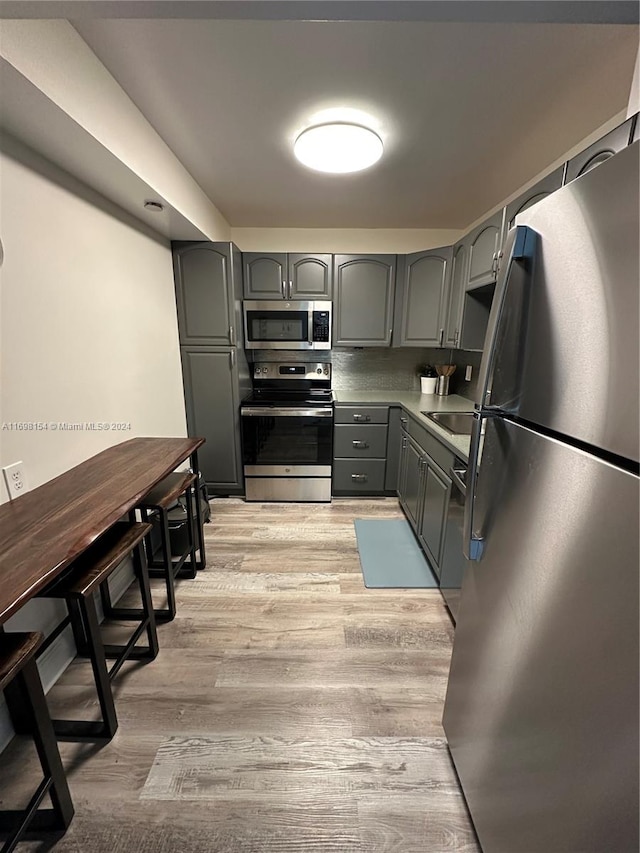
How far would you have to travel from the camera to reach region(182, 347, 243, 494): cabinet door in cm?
278

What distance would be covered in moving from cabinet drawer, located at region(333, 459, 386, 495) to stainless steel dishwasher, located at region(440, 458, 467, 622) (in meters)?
1.25

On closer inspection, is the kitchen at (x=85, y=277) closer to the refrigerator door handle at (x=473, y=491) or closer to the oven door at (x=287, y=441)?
the oven door at (x=287, y=441)

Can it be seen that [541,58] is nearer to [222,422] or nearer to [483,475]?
[483,475]

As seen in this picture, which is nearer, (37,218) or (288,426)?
(37,218)

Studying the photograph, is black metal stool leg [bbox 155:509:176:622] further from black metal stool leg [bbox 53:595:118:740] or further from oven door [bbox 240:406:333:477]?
oven door [bbox 240:406:333:477]

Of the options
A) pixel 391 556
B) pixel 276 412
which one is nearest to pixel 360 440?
pixel 276 412

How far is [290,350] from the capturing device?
3.23 m

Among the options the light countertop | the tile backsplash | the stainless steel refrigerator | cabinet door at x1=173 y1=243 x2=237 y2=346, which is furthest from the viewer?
the tile backsplash

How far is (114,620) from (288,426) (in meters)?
1.74

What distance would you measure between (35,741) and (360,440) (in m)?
2.50

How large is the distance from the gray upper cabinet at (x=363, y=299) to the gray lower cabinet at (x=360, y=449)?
678mm

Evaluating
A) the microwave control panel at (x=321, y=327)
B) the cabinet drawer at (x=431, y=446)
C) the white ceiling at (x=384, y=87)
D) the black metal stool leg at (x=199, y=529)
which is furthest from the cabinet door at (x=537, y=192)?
the black metal stool leg at (x=199, y=529)

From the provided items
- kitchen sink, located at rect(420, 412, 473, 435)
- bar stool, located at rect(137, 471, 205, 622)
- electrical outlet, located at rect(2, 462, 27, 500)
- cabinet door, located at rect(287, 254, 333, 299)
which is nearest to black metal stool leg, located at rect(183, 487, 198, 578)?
bar stool, located at rect(137, 471, 205, 622)

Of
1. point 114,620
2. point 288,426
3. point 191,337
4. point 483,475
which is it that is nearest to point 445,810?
point 483,475
